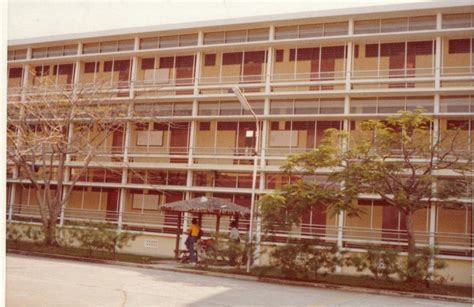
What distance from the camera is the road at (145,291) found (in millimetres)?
10172

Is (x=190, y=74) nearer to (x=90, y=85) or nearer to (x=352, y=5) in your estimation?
(x=90, y=85)

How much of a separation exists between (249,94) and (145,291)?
49.7ft

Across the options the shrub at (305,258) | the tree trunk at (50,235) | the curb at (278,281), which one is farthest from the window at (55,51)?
the shrub at (305,258)

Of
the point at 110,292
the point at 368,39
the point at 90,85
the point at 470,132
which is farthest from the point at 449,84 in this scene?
the point at 110,292

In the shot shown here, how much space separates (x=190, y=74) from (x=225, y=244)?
12196mm

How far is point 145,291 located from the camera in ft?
38.5

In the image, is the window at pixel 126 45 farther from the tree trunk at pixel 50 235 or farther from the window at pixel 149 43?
the tree trunk at pixel 50 235

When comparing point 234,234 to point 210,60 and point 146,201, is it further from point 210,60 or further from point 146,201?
point 210,60

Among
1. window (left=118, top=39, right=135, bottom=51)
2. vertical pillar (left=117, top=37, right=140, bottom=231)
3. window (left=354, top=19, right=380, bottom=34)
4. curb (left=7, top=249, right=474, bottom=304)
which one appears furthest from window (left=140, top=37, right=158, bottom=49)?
curb (left=7, top=249, right=474, bottom=304)

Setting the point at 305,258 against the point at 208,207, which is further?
the point at 208,207

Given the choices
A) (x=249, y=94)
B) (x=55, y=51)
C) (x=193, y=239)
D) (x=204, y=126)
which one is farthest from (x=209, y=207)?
(x=55, y=51)

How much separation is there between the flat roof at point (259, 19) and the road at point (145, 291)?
522 inches

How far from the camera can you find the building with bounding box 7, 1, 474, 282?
22.9 meters

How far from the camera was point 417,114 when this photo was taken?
16.7 m
